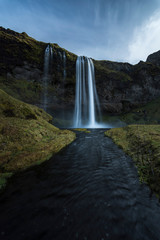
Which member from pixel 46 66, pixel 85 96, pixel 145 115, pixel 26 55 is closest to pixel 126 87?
pixel 145 115

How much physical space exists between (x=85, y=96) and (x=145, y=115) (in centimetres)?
3873

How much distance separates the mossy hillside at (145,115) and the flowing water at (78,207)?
57.6 metres

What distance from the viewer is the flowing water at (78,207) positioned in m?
3.04

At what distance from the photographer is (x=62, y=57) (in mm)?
45688

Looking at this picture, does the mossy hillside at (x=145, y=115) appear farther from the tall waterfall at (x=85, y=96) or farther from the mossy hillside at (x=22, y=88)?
the mossy hillside at (x=22, y=88)

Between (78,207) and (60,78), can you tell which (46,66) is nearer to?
(60,78)

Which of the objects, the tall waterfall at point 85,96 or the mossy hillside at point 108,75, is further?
the mossy hillside at point 108,75

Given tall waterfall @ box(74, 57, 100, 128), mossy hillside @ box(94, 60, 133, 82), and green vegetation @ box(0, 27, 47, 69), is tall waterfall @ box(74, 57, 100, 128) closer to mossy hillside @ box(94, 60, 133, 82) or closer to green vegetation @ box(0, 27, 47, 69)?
mossy hillside @ box(94, 60, 133, 82)

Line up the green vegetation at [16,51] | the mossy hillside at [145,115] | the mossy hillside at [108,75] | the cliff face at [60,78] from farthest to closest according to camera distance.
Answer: the mossy hillside at [108,75], the mossy hillside at [145,115], the cliff face at [60,78], the green vegetation at [16,51]

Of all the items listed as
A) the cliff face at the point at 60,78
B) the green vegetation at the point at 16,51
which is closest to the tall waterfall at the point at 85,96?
the cliff face at the point at 60,78

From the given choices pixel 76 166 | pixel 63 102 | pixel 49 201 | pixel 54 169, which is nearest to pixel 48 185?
pixel 49 201

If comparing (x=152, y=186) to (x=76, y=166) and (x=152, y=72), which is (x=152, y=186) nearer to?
(x=76, y=166)

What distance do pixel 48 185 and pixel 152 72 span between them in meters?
80.3

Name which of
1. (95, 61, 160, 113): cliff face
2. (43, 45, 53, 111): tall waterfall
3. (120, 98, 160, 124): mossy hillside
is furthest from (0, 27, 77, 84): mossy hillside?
(120, 98, 160, 124): mossy hillside
